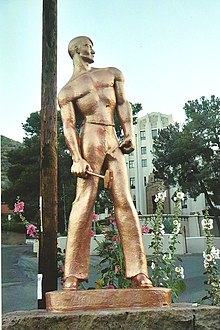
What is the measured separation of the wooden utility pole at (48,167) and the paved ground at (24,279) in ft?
0.17

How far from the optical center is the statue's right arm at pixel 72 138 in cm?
108

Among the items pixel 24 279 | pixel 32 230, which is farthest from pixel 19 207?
pixel 24 279

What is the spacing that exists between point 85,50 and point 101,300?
687mm

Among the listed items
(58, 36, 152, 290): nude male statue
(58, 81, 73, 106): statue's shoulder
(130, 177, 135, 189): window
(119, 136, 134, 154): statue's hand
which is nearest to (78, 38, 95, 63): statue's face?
(58, 36, 152, 290): nude male statue

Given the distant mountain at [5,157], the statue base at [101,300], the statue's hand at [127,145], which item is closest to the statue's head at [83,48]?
the statue's hand at [127,145]

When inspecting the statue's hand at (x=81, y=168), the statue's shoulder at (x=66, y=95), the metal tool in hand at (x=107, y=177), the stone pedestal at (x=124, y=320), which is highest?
the statue's shoulder at (x=66, y=95)

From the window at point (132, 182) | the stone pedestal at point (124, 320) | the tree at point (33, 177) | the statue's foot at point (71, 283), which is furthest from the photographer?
the window at point (132, 182)

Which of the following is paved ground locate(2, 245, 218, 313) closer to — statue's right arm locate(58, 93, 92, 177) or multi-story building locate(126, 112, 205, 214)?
multi-story building locate(126, 112, 205, 214)

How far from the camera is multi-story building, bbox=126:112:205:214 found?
1.66 m

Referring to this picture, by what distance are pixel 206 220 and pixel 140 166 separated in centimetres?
45

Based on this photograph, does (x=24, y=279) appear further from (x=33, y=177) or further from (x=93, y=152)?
(x=93, y=152)

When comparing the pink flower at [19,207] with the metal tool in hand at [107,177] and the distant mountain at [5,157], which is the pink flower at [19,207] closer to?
the distant mountain at [5,157]

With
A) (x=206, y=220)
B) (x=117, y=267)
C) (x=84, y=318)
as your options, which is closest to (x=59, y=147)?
(x=117, y=267)

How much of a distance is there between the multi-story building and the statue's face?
→ 1.76 feet
